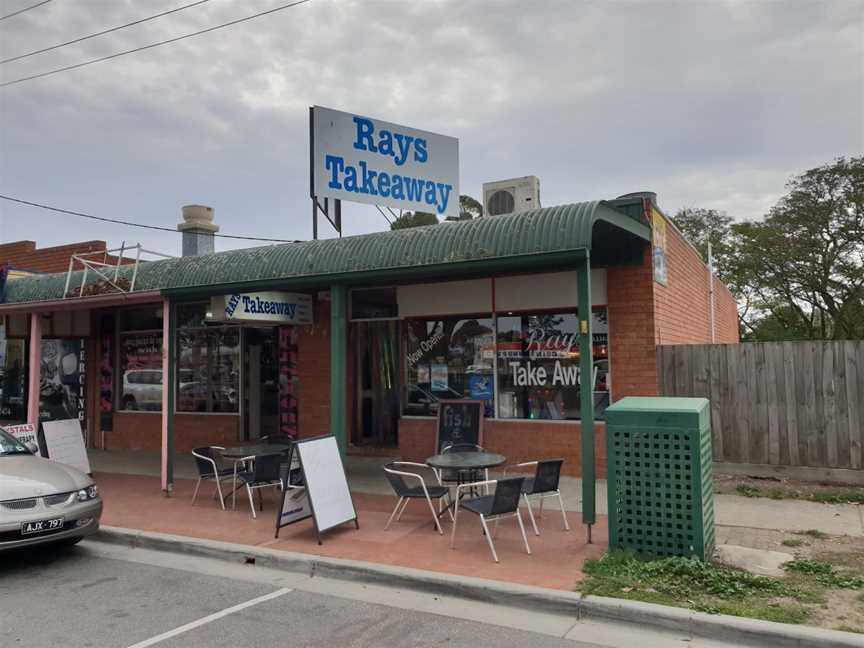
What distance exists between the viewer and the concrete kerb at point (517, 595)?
4336mm

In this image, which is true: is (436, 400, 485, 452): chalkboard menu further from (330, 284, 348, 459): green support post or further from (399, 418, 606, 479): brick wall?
(330, 284, 348, 459): green support post

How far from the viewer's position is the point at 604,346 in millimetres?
9750

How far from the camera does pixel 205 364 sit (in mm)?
13609

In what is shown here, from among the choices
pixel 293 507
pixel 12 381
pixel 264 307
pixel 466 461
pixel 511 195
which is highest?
pixel 511 195

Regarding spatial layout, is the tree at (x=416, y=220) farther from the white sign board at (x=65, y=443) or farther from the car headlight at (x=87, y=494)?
the car headlight at (x=87, y=494)

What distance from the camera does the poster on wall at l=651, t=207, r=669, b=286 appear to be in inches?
370

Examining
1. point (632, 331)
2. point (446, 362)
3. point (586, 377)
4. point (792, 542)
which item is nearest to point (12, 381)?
point (446, 362)

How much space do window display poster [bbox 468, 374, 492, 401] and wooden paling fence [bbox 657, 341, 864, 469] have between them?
2553 mm

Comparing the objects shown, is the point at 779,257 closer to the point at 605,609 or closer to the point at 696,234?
the point at 696,234

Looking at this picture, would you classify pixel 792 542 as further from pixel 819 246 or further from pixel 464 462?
pixel 819 246

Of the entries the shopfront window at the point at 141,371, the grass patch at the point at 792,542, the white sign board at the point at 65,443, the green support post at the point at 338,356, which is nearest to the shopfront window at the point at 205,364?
the shopfront window at the point at 141,371

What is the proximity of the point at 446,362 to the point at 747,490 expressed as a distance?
187 inches

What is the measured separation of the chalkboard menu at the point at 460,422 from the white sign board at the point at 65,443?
17.6ft

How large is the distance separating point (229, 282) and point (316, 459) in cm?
330
